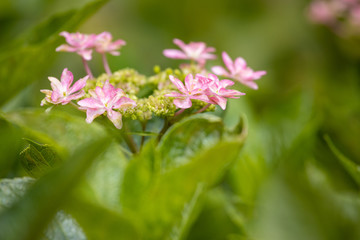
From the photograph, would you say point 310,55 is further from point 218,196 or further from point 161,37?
point 218,196

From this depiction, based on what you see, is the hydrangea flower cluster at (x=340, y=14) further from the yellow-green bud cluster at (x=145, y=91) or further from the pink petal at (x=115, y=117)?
the pink petal at (x=115, y=117)

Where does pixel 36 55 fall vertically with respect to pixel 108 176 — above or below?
above

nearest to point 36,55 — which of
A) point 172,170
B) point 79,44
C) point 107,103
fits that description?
point 79,44

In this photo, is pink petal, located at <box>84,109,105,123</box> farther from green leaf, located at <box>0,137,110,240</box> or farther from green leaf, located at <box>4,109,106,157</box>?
green leaf, located at <box>0,137,110,240</box>

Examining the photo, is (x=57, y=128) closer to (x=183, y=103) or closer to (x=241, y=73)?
(x=183, y=103)

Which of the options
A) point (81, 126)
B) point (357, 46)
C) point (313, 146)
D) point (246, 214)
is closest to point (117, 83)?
point (81, 126)

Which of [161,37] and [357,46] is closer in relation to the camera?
[357,46]

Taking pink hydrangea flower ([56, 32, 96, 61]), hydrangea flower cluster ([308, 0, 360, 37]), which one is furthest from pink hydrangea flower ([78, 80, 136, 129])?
hydrangea flower cluster ([308, 0, 360, 37])
